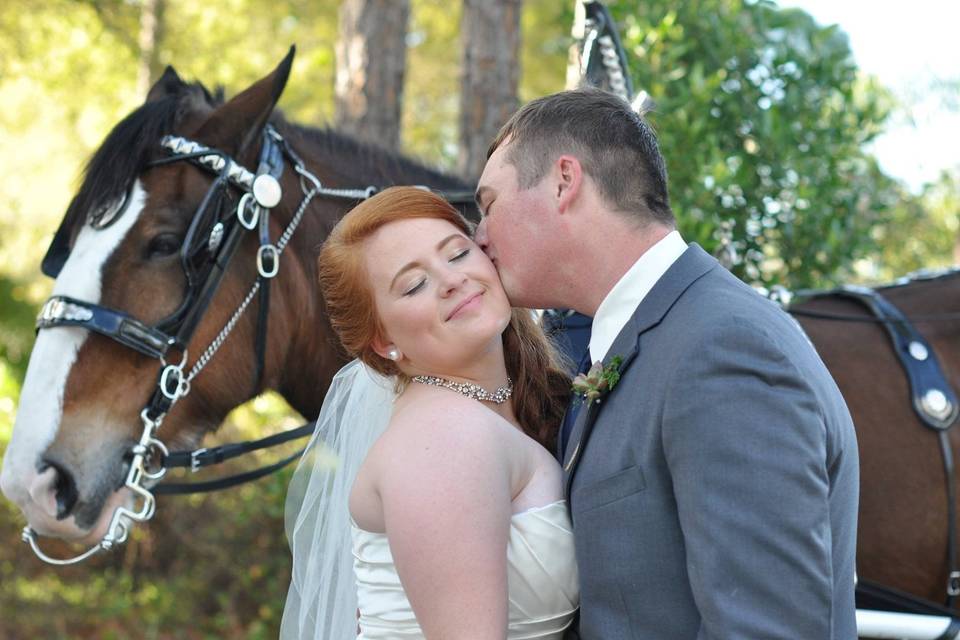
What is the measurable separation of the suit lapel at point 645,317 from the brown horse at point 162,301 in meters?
1.59

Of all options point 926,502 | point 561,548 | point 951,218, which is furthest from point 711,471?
point 951,218

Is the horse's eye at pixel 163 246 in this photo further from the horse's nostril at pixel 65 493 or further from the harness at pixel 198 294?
the horse's nostril at pixel 65 493

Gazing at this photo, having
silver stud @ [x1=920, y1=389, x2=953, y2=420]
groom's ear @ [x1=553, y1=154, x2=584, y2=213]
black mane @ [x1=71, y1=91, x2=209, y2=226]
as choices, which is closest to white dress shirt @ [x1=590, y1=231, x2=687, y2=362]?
groom's ear @ [x1=553, y1=154, x2=584, y2=213]

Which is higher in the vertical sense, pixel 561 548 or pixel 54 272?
pixel 54 272

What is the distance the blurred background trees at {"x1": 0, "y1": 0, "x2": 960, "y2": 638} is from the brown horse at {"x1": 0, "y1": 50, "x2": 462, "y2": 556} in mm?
401

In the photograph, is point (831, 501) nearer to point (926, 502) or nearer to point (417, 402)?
point (417, 402)

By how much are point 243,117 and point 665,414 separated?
2.10 metres

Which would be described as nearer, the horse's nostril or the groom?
the groom

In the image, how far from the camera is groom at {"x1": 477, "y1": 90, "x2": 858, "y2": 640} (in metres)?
1.52

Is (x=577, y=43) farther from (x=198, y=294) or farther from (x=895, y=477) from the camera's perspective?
(x=895, y=477)

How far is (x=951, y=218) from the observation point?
9.08 m

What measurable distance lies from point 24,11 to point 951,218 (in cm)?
1068

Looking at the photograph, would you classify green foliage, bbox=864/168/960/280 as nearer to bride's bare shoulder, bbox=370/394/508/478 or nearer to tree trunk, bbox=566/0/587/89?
tree trunk, bbox=566/0/587/89

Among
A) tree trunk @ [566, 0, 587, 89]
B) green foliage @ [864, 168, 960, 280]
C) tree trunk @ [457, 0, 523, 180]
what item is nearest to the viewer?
tree trunk @ [566, 0, 587, 89]
